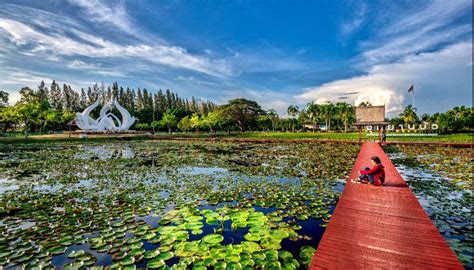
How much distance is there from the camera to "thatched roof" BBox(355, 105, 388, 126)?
91.3ft

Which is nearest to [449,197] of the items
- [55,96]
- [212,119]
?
[212,119]

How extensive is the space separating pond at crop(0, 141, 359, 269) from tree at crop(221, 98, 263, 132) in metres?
51.3

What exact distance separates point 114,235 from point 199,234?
1.77m

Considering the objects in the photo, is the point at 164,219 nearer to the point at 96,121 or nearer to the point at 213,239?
the point at 213,239

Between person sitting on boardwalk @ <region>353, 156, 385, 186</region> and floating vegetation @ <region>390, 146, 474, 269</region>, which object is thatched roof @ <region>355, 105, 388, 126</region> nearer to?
floating vegetation @ <region>390, 146, 474, 269</region>

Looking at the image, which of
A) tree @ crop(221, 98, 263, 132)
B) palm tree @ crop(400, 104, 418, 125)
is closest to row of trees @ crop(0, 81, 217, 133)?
tree @ crop(221, 98, 263, 132)

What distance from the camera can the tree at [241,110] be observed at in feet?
203

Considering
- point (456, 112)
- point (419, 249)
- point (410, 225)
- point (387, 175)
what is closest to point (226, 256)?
point (419, 249)

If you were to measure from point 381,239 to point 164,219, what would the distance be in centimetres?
468

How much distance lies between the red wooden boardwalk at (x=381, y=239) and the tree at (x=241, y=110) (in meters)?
55.9

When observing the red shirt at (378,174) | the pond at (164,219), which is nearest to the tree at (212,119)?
the pond at (164,219)

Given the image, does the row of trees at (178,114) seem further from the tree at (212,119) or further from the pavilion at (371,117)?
the pavilion at (371,117)

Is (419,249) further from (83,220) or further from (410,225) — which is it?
(83,220)

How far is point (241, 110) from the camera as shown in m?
64.2
